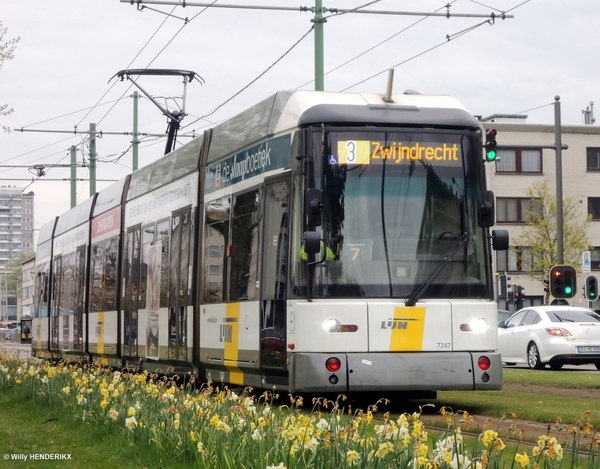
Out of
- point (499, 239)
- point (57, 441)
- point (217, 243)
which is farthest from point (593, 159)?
point (57, 441)

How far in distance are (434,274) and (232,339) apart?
307cm

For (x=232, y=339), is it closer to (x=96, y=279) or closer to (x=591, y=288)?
(x=96, y=279)

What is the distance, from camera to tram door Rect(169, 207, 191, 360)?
16422 millimetres

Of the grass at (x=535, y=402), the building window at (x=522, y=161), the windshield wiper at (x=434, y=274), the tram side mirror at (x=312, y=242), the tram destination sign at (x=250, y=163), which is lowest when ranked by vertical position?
the grass at (x=535, y=402)

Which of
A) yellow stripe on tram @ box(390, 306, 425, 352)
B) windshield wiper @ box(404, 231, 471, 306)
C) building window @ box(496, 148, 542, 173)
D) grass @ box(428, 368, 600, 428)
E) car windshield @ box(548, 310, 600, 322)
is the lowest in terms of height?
grass @ box(428, 368, 600, 428)

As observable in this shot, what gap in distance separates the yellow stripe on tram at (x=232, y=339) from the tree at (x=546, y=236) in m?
51.5

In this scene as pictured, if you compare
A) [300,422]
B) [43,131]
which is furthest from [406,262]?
[43,131]

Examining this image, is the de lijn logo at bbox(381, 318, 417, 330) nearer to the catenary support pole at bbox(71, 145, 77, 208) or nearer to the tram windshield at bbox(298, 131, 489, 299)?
the tram windshield at bbox(298, 131, 489, 299)

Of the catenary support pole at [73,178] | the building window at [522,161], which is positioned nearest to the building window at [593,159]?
the building window at [522,161]

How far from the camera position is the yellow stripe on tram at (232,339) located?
46.0 feet

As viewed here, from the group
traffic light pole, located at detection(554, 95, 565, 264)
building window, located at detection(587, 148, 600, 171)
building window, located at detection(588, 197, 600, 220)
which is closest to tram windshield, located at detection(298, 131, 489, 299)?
traffic light pole, located at detection(554, 95, 565, 264)

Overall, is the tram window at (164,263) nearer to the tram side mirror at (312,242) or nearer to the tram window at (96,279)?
the tram window at (96,279)

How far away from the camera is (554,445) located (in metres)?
5.38

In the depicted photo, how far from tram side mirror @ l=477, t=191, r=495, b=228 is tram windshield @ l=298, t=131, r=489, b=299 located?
0.07 m
